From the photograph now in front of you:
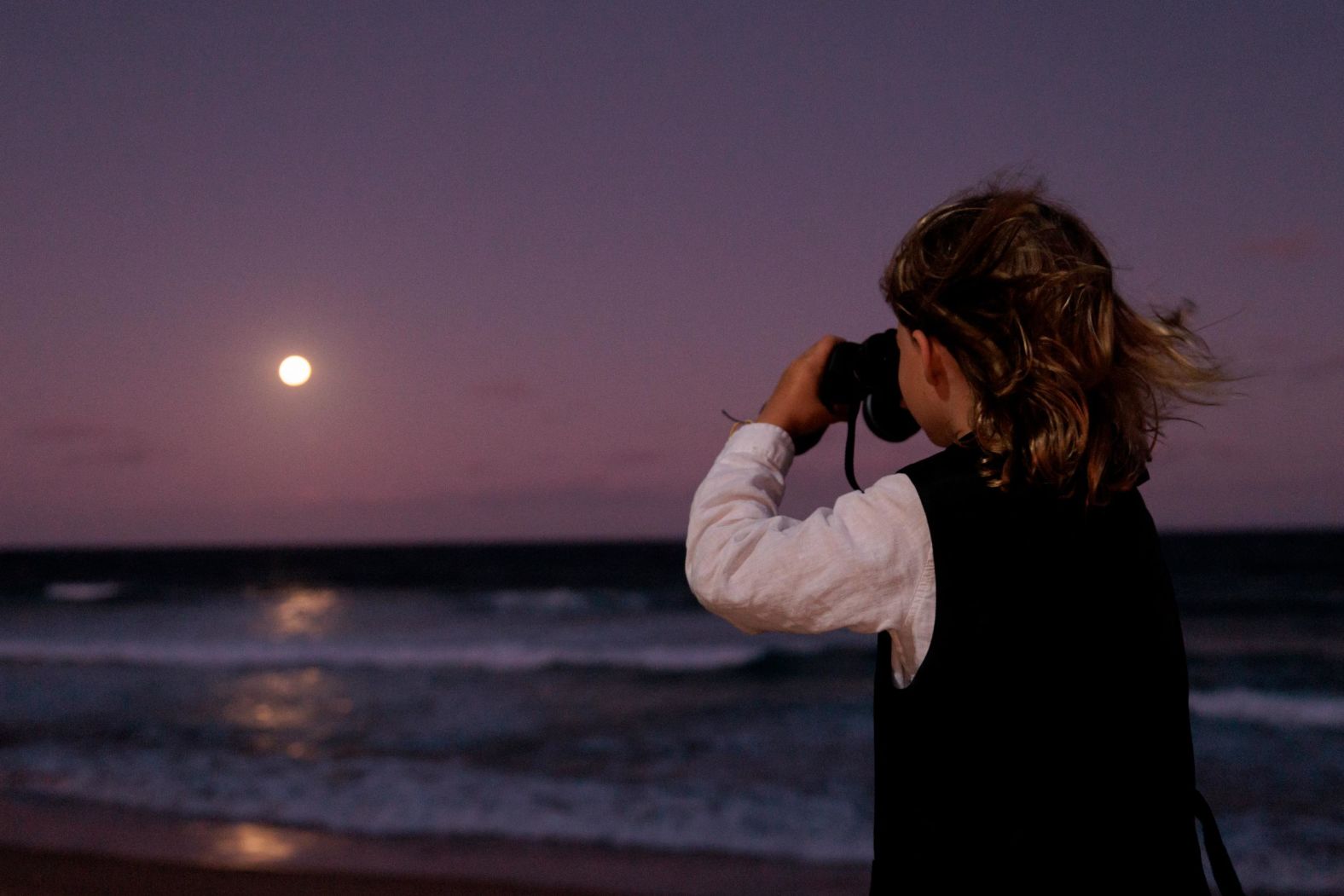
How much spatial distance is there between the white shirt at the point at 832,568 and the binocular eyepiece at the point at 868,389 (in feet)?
0.64

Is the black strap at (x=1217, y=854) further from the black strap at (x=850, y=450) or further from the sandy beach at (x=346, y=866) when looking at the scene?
the sandy beach at (x=346, y=866)

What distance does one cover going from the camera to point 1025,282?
3.53 ft

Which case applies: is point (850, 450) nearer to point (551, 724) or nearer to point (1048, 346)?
point (1048, 346)

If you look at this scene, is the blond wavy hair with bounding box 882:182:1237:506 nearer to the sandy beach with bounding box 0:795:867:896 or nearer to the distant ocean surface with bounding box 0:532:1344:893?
the sandy beach with bounding box 0:795:867:896

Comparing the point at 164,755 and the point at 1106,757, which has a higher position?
the point at 1106,757

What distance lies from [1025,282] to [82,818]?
580cm

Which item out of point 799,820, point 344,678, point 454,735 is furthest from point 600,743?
point 344,678

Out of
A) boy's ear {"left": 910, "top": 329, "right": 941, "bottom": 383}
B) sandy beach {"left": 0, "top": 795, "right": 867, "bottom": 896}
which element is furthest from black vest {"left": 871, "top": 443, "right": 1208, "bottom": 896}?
sandy beach {"left": 0, "top": 795, "right": 867, "bottom": 896}

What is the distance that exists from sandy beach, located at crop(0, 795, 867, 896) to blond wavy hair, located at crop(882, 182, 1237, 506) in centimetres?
360

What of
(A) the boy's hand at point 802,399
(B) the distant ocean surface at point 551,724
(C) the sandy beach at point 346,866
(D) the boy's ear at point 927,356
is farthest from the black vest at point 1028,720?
(B) the distant ocean surface at point 551,724

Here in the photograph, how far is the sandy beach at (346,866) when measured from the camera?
4258 millimetres

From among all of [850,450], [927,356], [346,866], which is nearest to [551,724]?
[346,866]

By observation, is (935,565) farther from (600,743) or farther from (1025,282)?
(600,743)

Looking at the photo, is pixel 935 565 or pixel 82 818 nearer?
pixel 935 565
